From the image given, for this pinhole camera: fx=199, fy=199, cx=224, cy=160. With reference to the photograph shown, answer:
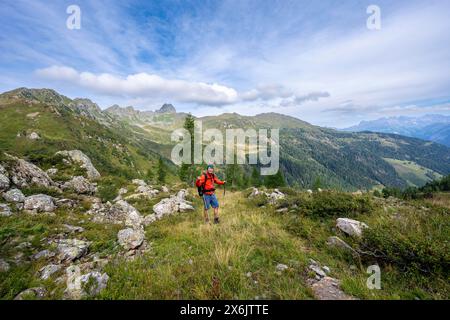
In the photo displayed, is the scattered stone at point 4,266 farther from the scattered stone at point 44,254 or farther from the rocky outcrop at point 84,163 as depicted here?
the rocky outcrop at point 84,163

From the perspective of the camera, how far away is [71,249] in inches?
289

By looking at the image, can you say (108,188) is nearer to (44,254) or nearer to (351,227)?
(44,254)

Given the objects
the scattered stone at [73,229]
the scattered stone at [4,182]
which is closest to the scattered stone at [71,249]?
the scattered stone at [73,229]

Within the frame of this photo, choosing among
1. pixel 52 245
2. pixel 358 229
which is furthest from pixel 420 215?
pixel 52 245

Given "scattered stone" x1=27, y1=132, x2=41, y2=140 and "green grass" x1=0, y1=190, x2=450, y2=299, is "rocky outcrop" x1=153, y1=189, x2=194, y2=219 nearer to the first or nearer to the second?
"green grass" x1=0, y1=190, x2=450, y2=299

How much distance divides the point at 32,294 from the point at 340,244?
9283 mm

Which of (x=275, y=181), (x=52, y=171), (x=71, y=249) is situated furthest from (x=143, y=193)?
(x=275, y=181)

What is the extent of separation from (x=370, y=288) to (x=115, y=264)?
7.25 metres

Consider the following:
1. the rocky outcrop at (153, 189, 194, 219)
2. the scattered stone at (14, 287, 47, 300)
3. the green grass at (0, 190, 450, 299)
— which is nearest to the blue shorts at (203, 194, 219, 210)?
the green grass at (0, 190, 450, 299)

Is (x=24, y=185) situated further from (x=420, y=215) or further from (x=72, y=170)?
(x=420, y=215)

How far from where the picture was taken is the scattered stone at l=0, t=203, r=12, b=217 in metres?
9.74

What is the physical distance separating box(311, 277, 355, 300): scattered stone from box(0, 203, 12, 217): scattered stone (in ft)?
45.3

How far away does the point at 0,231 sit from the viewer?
7.53 metres
